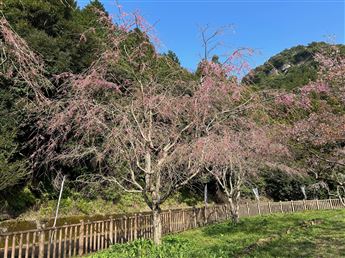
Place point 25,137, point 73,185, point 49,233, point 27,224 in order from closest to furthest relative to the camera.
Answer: point 49,233, point 27,224, point 25,137, point 73,185

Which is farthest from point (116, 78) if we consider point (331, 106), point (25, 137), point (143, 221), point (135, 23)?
point (25, 137)

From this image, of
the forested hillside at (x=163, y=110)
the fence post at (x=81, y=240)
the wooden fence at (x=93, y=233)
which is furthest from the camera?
the fence post at (x=81, y=240)

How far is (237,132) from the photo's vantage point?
9617 millimetres

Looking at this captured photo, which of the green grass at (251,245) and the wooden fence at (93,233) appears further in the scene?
the wooden fence at (93,233)

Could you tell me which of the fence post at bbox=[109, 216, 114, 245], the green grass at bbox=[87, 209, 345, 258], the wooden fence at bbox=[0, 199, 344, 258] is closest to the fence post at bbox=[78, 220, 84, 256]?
the wooden fence at bbox=[0, 199, 344, 258]

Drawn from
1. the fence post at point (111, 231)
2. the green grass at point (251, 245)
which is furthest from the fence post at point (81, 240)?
the fence post at point (111, 231)

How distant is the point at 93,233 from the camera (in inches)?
330

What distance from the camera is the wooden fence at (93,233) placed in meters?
6.57

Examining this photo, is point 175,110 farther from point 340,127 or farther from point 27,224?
point 27,224

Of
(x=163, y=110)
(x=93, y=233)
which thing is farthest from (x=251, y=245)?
(x=93, y=233)

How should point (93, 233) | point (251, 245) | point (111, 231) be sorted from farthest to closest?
point (111, 231) → point (93, 233) → point (251, 245)

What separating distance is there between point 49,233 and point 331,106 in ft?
27.7

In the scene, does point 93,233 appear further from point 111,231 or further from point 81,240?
point 111,231

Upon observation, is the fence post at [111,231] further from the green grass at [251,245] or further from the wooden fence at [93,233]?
the green grass at [251,245]
